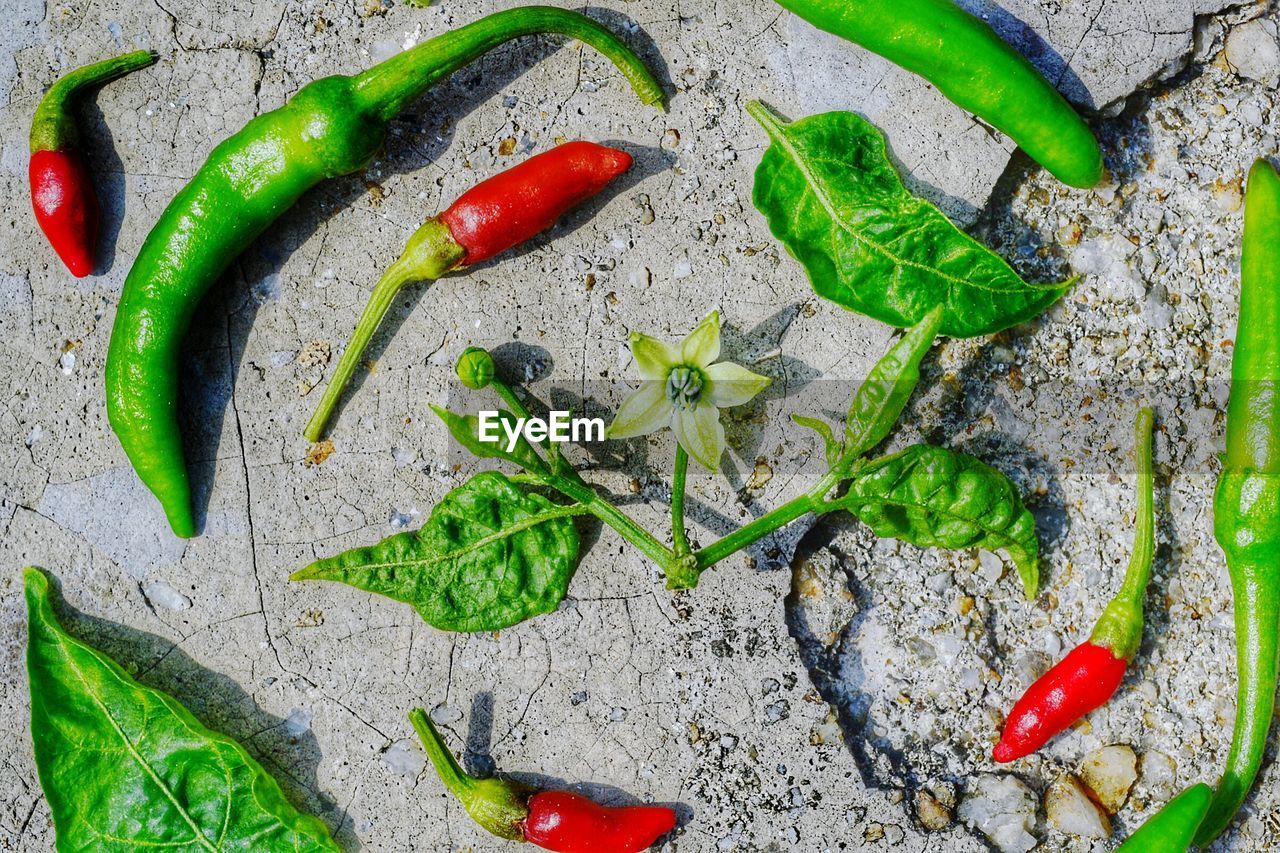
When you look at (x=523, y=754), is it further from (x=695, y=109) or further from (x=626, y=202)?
(x=695, y=109)

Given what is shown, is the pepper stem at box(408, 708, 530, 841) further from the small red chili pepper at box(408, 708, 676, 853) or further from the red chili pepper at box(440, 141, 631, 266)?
the red chili pepper at box(440, 141, 631, 266)

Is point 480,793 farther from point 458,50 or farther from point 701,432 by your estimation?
point 458,50

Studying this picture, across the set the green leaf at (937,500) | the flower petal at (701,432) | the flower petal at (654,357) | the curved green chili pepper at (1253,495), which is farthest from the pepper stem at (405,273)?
the curved green chili pepper at (1253,495)

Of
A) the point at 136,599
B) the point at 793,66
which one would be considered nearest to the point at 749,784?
the point at 136,599

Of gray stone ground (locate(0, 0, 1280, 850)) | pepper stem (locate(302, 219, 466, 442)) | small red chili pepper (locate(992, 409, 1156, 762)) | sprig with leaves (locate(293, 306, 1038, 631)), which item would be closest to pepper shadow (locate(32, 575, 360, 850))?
gray stone ground (locate(0, 0, 1280, 850))

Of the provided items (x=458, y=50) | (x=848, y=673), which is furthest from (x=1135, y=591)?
(x=458, y=50)

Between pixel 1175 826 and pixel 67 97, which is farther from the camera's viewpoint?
pixel 67 97
